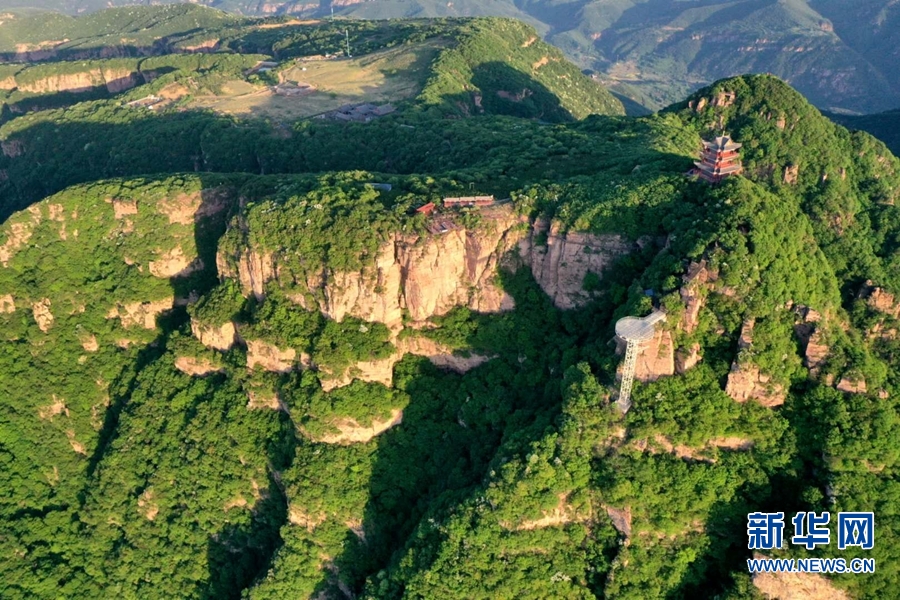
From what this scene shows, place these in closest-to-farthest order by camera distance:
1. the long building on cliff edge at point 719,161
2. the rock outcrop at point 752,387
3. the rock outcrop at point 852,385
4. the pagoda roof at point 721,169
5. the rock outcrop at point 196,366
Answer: the rock outcrop at point 852,385 → the rock outcrop at point 752,387 → the long building on cliff edge at point 719,161 → the pagoda roof at point 721,169 → the rock outcrop at point 196,366

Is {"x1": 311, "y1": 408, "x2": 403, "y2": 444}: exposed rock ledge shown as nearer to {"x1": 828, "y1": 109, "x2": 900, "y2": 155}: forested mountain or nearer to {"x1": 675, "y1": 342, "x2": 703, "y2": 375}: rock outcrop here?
{"x1": 675, "y1": 342, "x2": 703, "y2": 375}: rock outcrop

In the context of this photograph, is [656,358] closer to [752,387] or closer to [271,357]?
[752,387]

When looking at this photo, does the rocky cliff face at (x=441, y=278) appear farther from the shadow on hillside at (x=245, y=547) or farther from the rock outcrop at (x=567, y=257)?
the shadow on hillside at (x=245, y=547)

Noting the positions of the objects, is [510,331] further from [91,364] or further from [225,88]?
[225,88]

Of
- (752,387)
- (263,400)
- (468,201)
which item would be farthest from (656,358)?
(263,400)

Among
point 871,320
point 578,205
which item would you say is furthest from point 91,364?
point 871,320

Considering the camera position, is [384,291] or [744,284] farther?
[384,291]

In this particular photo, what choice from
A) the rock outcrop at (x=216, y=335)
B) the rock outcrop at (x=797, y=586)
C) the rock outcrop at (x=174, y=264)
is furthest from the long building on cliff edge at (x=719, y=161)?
the rock outcrop at (x=174, y=264)
